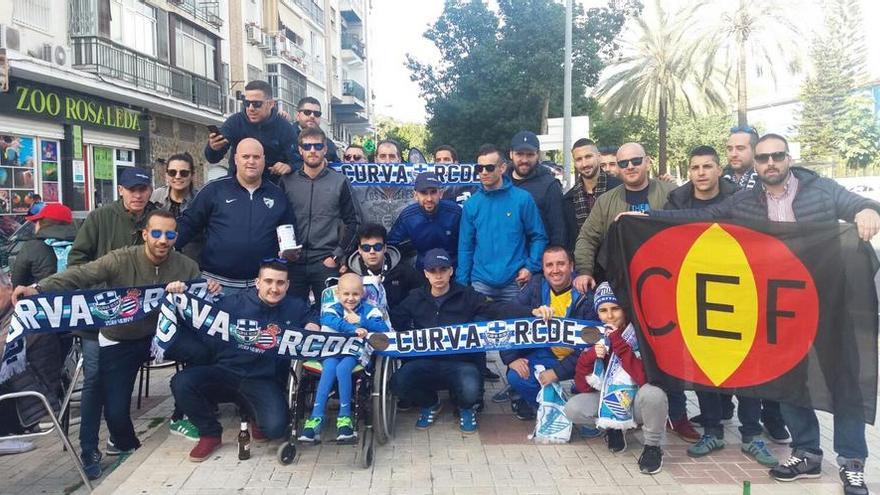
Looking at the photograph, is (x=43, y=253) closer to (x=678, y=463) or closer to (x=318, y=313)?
(x=318, y=313)

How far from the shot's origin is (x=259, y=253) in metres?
5.95

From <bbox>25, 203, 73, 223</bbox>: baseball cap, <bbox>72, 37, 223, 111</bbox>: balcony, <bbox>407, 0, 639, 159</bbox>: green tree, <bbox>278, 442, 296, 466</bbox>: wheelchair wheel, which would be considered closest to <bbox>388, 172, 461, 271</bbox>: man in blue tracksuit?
<bbox>278, 442, 296, 466</bbox>: wheelchair wheel

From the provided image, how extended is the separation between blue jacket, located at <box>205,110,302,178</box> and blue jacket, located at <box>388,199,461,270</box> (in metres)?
1.17

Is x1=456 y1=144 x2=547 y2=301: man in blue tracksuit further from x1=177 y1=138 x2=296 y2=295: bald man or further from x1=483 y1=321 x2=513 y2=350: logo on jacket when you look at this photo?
x1=177 y1=138 x2=296 y2=295: bald man

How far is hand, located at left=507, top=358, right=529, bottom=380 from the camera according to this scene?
5770 millimetres

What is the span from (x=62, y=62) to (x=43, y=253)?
13.9m

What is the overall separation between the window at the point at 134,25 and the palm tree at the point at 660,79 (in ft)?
55.0

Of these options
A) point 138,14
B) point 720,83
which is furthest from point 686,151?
point 138,14

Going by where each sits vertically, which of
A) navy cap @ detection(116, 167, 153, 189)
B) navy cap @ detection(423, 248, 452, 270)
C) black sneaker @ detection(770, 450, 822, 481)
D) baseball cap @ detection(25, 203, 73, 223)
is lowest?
black sneaker @ detection(770, 450, 822, 481)

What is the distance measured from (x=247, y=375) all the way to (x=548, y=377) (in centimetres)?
226

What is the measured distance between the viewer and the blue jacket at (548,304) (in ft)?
18.6

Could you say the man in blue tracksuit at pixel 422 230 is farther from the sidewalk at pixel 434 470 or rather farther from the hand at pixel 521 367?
the sidewalk at pixel 434 470

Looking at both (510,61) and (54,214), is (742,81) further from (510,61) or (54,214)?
(54,214)

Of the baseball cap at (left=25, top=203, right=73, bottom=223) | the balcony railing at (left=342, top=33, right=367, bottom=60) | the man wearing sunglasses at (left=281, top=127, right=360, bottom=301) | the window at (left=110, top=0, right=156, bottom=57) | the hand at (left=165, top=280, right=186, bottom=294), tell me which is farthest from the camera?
the balcony railing at (left=342, top=33, right=367, bottom=60)
